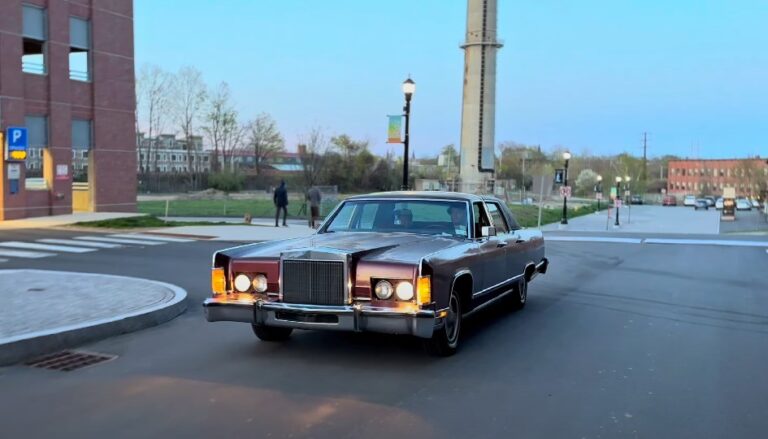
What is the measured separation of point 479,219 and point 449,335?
186 cm

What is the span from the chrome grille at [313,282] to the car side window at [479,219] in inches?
87.2

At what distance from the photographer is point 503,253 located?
846cm

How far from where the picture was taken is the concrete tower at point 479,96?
56.6m

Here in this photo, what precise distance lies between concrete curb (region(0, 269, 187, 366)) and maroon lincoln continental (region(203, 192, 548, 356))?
1633 mm

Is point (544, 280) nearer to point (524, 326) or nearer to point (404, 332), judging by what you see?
point (524, 326)

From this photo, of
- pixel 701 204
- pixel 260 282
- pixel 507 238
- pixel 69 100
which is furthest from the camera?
pixel 701 204

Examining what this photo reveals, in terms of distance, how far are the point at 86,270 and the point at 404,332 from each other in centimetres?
922

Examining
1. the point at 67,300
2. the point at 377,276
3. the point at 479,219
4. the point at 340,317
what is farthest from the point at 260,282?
the point at 67,300

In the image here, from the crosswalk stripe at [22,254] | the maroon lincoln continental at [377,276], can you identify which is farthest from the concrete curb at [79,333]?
the crosswalk stripe at [22,254]

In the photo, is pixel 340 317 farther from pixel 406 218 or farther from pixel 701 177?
pixel 701 177

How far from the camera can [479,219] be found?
26.8ft

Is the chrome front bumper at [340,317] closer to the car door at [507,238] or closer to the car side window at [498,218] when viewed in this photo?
the car door at [507,238]

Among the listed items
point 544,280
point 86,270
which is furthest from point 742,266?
point 86,270

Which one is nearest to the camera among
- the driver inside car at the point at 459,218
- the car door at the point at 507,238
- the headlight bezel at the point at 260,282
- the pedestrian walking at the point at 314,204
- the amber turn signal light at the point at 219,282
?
the headlight bezel at the point at 260,282
